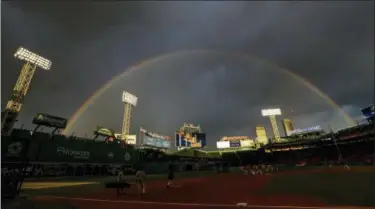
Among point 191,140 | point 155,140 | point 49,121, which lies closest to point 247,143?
point 191,140

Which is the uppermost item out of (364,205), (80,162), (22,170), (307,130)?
(307,130)

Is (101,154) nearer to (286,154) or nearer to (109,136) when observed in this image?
(109,136)

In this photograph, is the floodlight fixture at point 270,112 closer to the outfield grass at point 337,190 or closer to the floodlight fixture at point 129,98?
the floodlight fixture at point 129,98

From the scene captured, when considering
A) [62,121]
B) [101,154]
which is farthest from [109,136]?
[62,121]

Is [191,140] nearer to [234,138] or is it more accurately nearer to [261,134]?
[234,138]

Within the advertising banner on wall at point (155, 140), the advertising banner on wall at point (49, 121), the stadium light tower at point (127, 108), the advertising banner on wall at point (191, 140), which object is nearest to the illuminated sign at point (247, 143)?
the advertising banner on wall at point (191, 140)

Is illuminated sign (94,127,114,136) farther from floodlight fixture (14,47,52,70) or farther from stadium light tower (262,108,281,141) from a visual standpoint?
stadium light tower (262,108,281,141)
